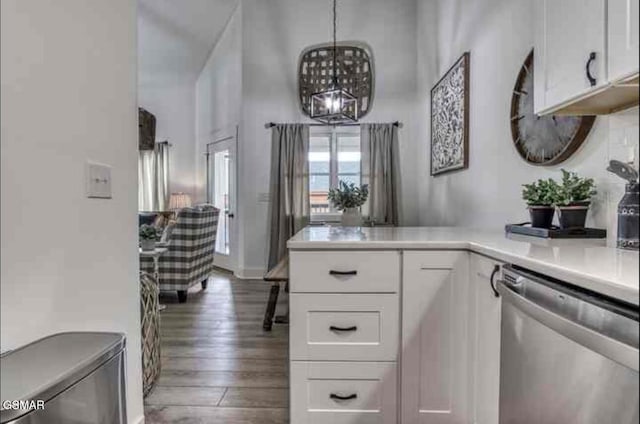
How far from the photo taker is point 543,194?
1647 mm

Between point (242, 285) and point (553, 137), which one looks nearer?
point (553, 137)

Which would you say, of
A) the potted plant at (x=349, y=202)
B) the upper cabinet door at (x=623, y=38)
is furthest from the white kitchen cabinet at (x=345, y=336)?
the potted plant at (x=349, y=202)

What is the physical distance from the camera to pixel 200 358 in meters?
2.66

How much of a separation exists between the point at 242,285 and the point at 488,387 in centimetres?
377

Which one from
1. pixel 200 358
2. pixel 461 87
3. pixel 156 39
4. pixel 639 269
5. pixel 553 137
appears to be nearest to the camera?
pixel 639 269

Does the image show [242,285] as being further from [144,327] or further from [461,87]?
[461,87]

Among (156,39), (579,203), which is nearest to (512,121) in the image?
(579,203)

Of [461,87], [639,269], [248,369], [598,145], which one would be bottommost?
[248,369]

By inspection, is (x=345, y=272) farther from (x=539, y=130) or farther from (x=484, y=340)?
(x=539, y=130)

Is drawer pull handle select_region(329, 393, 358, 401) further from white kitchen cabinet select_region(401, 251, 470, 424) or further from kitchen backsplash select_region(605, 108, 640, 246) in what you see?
kitchen backsplash select_region(605, 108, 640, 246)

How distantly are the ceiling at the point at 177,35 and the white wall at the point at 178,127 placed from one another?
0.17 metres

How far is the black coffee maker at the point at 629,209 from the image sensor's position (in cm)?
121

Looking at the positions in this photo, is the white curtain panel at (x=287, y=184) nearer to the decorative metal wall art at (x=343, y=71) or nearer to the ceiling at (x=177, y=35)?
the decorative metal wall art at (x=343, y=71)

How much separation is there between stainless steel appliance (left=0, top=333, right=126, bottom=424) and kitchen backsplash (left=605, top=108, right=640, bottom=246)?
1.65m
